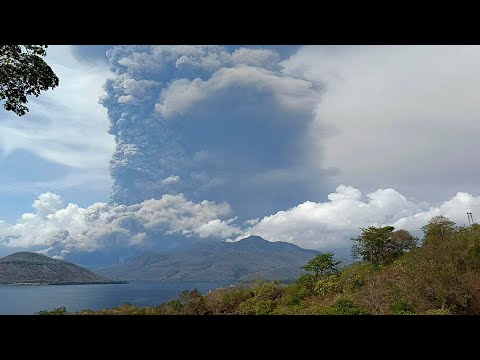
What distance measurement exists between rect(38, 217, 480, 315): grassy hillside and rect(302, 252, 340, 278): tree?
0.53ft

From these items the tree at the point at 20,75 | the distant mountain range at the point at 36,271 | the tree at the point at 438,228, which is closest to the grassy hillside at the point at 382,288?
the tree at the point at 438,228

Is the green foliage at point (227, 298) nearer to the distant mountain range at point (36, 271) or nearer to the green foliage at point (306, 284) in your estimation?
the green foliage at point (306, 284)

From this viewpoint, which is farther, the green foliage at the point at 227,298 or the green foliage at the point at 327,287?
the green foliage at the point at 327,287

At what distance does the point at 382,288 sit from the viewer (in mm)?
11727

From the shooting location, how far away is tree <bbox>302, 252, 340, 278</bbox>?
14727 millimetres

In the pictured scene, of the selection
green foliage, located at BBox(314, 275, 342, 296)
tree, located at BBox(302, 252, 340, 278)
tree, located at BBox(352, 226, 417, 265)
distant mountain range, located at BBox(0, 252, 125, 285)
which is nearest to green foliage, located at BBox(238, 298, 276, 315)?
green foliage, located at BBox(314, 275, 342, 296)

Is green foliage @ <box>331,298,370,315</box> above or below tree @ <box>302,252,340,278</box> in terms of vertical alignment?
below

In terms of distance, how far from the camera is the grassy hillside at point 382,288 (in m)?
10.0

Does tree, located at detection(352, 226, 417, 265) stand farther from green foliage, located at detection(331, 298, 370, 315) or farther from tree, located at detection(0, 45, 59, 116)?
tree, located at detection(0, 45, 59, 116)

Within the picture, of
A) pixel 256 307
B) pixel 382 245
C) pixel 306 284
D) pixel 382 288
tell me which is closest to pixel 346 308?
pixel 382 288

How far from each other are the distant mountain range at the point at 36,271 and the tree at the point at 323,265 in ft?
163

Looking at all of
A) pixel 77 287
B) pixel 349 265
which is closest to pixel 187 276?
pixel 77 287
